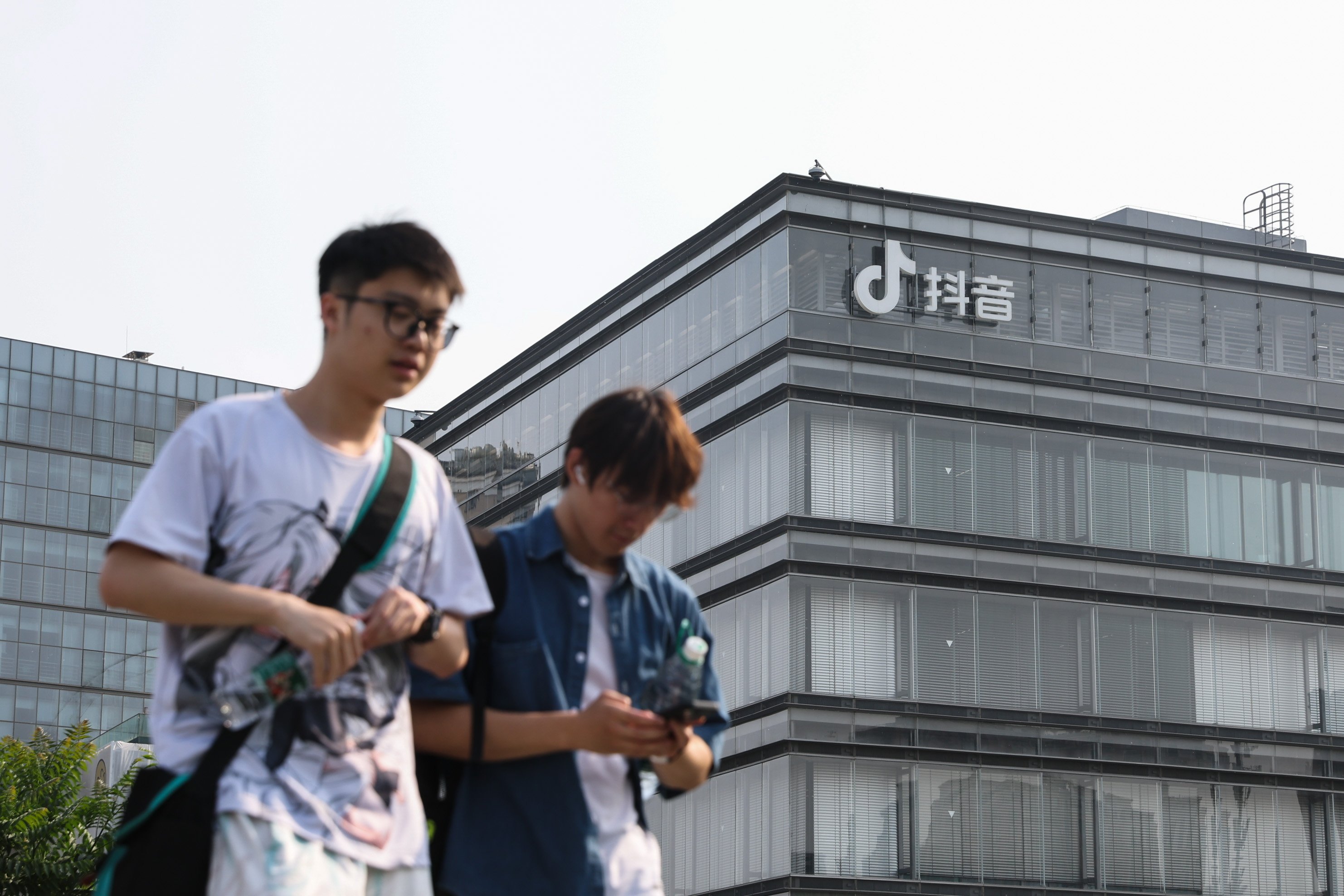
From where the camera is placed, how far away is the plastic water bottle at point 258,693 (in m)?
3.49

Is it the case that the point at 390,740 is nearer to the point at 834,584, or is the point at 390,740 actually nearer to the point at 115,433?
the point at 834,584

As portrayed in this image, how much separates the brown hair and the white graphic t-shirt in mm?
418

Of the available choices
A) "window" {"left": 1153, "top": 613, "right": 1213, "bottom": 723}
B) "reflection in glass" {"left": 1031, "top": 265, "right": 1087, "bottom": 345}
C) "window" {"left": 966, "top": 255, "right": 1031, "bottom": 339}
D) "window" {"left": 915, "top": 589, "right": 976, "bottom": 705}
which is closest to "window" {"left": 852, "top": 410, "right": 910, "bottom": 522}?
"window" {"left": 915, "top": 589, "right": 976, "bottom": 705}

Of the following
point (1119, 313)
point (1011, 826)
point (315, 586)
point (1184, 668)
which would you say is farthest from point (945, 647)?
point (315, 586)

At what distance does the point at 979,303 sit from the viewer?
34.5 m

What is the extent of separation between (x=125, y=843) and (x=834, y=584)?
29446mm

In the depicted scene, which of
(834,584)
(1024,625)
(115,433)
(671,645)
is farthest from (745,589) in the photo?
(115,433)

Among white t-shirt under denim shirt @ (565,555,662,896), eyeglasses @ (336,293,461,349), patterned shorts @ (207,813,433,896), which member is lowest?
patterned shorts @ (207,813,433,896)

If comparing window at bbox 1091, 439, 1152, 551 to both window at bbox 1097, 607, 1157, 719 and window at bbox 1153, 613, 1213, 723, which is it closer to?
window at bbox 1097, 607, 1157, 719

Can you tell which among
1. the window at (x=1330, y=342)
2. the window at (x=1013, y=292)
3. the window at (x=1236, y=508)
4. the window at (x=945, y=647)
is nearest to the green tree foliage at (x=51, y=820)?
the window at (x=945, y=647)

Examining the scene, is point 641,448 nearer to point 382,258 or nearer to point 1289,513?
point 382,258

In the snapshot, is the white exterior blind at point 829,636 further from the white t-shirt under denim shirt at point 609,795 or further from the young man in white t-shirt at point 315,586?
the young man in white t-shirt at point 315,586

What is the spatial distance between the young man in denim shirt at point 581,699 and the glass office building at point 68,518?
235ft

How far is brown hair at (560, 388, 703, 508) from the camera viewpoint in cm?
399
